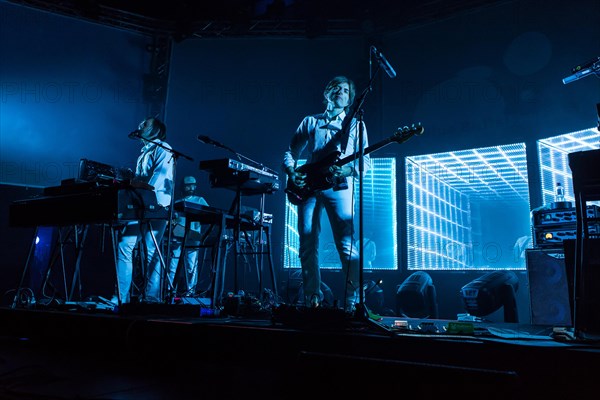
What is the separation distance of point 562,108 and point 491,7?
179 cm

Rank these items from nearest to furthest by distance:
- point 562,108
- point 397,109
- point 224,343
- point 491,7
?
1. point 224,343
2. point 562,108
3. point 491,7
4. point 397,109

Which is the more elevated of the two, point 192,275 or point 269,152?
point 269,152

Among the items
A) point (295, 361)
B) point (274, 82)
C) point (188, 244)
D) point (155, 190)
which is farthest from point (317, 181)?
point (274, 82)

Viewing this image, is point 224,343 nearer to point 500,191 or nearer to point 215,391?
point 215,391

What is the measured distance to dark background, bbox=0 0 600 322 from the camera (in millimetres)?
5438

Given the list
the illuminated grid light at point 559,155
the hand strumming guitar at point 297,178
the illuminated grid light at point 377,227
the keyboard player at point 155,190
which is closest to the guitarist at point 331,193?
the hand strumming guitar at point 297,178

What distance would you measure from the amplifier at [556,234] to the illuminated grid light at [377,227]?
2.36 metres

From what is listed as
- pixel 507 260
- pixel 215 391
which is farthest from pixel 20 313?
pixel 507 260

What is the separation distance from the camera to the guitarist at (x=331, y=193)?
11.3 feet

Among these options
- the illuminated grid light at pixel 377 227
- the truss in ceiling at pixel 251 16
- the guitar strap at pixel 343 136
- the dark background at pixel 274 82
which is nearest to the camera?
the guitar strap at pixel 343 136

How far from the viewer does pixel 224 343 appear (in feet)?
6.76

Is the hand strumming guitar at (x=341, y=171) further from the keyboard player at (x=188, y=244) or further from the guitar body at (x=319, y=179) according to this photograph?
the keyboard player at (x=188, y=244)

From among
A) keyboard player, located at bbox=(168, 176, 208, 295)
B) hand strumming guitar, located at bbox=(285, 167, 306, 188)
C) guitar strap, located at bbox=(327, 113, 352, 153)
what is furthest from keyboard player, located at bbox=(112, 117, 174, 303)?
guitar strap, located at bbox=(327, 113, 352, 153)

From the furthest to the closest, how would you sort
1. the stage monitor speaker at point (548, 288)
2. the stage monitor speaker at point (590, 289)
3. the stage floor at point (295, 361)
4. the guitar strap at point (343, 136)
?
the stage monitor speaker at point (548, 288), the guitar strap at point (343, 136), the stage monitor speaker at point (590, 289), the stage floor at point (295, 361)
